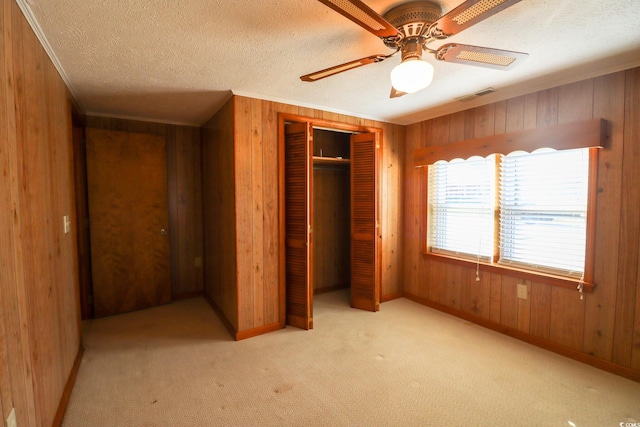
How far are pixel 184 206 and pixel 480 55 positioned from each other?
3.66 meters

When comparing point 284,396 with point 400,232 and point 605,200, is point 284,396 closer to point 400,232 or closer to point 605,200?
point 400,232

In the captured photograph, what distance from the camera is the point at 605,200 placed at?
2.21m

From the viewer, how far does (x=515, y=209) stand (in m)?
2.78

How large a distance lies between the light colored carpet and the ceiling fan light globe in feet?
6.33

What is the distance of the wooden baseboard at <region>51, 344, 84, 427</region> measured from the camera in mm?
1683

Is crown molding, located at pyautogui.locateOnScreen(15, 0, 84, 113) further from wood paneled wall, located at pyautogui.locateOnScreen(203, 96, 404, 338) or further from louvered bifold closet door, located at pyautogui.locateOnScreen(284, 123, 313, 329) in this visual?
louvered bifold closet door, located at pyautogui.locateOnScreen(284, 123, 313, 329)

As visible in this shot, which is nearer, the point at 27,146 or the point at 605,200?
the point at 27,146

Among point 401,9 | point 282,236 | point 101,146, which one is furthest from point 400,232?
point 101,146

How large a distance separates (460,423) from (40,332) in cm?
241

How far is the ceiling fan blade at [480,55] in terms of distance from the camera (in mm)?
1459

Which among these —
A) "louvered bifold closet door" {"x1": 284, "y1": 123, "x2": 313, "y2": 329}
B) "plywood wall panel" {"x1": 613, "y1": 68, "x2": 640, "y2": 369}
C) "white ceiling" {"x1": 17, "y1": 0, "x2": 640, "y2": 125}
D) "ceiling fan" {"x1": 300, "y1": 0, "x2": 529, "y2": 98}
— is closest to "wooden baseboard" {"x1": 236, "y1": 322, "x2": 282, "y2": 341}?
"louvered bifold closet door" {"x1": 284, "y1": 123, "x2": 313, "y2": 329}

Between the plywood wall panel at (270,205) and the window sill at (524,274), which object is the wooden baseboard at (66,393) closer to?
the plywood wall panel at (270,205)

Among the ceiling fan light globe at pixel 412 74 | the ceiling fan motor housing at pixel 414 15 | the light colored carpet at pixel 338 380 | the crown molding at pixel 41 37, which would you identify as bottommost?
the light colored carpet at pixel 338 380

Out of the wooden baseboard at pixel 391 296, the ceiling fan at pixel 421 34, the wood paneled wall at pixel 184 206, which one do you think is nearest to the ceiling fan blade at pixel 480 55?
the ceiling fan at pixel 421 34
